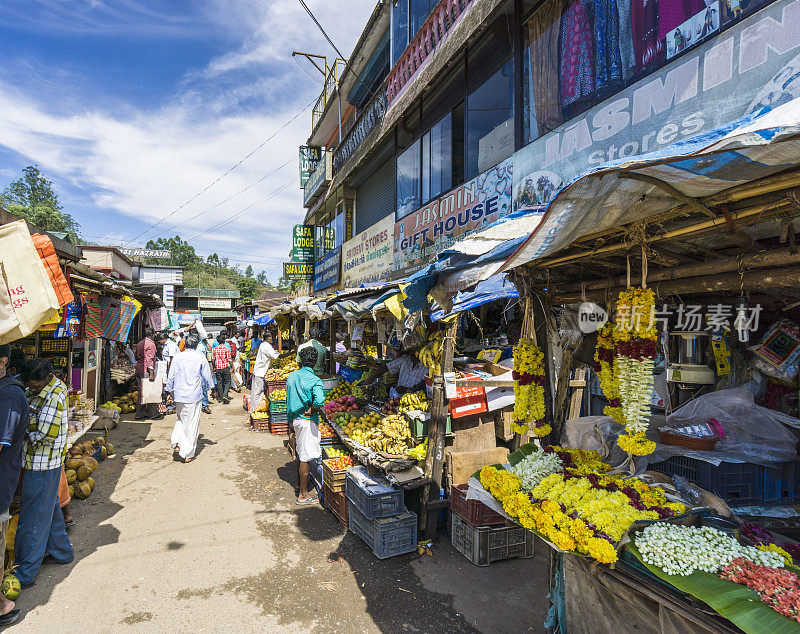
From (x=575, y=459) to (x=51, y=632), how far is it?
4.68 meters

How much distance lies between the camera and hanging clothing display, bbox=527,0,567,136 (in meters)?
6.29

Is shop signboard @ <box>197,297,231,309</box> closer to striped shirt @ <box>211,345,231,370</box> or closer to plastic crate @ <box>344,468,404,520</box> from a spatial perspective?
striped shirt @ <box>211,345,231,370</box>

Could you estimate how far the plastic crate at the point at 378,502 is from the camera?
4.86 metres

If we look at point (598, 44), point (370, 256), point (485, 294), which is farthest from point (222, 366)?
point (598, 44)

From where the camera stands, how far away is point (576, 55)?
19.5ft

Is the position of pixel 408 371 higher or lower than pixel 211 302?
lower

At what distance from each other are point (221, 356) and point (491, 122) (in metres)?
10.6

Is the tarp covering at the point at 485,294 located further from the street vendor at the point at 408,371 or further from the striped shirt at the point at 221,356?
the striped shirt at the point at 221,356

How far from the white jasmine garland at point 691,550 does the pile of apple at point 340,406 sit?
5.53 meters

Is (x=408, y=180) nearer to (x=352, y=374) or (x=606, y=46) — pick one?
(x=352, y=374)

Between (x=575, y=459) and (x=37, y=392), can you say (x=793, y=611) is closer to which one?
(x=575, y=459)

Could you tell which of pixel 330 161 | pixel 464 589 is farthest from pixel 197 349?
pixel 330 161

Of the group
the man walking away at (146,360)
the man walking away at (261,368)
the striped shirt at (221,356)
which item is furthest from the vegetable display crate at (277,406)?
the striped shirt at (221,356)

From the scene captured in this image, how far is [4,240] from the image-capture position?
3207 millimetres
